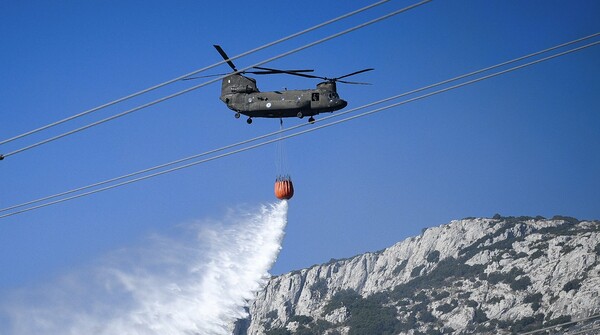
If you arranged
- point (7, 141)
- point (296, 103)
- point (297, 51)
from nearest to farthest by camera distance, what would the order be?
point (297, 51) < point (7, 141) < point (296, 103)

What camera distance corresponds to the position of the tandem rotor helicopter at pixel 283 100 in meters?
64.2

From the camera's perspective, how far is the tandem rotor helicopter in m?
64.2

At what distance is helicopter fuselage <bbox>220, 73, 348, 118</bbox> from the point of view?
64.3m

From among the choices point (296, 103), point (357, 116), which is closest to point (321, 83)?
point (296, 103)

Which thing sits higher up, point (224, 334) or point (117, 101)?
point (224, 334)

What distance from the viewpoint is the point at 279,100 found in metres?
64.9

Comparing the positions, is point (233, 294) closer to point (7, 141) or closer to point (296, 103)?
point (296, 103)

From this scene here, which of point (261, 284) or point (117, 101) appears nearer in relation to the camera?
point (117, 101)

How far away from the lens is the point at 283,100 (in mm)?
64812

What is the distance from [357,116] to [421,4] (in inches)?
396

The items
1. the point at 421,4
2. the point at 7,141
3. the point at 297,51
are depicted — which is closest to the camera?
the point at 421,4

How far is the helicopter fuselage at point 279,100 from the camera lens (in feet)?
211

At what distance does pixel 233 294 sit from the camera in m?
134

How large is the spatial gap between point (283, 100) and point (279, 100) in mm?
300
